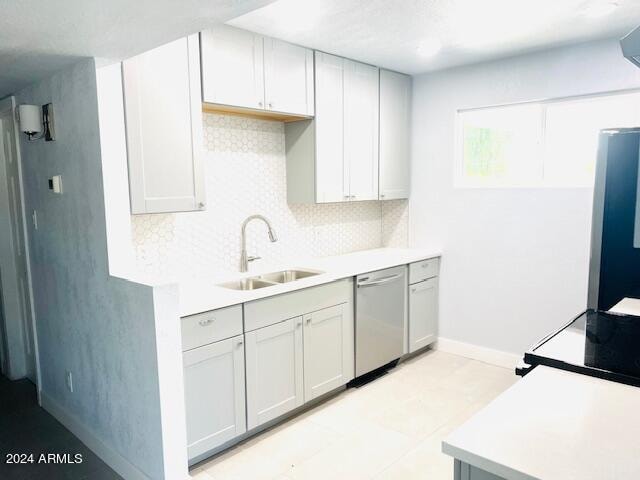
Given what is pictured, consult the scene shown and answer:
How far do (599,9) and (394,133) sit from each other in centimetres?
177

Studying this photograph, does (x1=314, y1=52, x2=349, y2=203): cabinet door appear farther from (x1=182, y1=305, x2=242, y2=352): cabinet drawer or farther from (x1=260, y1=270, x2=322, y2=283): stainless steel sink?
(x1=182, y1=305, x2=242, y2=352): cabinet drawer

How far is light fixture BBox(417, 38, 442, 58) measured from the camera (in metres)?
3.17

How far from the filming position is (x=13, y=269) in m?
3.53

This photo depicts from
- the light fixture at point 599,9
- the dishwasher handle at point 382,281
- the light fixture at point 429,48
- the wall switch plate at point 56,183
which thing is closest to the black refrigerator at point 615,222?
the light fixture at point 599,9

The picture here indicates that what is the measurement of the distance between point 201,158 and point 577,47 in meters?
2.77

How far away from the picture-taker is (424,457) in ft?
8.50

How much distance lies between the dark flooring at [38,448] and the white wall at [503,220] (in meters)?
2.99

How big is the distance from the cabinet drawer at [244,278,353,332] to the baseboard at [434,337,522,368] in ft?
4.57

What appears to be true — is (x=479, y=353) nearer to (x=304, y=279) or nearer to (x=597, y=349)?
(x=304, y=279)

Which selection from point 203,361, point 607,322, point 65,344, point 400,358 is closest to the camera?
point 607,322

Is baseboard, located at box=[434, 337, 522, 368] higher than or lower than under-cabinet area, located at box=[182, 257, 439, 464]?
lower

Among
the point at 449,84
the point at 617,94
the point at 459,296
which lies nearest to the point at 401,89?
the point at 449,84

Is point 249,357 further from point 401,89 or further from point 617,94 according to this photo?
point 617,94

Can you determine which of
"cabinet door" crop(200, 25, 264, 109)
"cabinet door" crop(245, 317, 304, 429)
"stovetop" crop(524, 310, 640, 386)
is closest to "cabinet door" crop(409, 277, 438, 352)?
"cabinet door" crop(245, 317, 304, 429)
